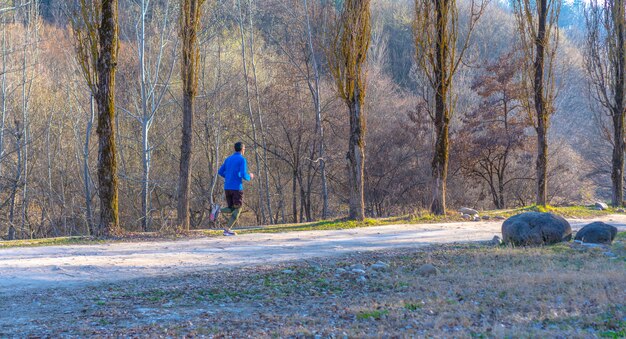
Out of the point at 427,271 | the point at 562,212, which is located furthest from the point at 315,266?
the point at 562,212

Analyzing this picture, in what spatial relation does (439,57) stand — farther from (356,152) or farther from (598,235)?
(598,235)

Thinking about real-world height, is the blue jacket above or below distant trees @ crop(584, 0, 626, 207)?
below

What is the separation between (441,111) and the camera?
17672 millimetres

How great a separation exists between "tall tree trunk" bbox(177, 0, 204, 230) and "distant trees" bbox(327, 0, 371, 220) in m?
3.52

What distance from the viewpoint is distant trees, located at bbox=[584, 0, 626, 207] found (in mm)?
24141

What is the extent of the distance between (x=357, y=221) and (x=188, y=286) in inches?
334

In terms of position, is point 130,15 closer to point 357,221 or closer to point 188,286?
point 357,221

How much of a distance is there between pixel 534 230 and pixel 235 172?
604 cm

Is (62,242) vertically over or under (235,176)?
under

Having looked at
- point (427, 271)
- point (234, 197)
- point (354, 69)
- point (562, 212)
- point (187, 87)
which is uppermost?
point (354, 69)

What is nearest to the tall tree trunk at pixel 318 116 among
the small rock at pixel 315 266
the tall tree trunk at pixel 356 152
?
the tall tree trunk at pixel 356 152

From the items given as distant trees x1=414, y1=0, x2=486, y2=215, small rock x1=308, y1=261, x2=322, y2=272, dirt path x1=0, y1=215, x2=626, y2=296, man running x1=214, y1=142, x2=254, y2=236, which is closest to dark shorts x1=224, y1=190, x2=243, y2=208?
man running x1=214, y1=142, x2=254, y2=236

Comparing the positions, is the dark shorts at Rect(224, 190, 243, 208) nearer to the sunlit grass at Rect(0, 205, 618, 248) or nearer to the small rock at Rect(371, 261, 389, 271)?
the sunlit grass at Rect(0, 205, 618, 248)

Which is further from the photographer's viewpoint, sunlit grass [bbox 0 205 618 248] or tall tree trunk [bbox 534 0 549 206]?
tall tree trunk [bbox 534 0 549 206]
